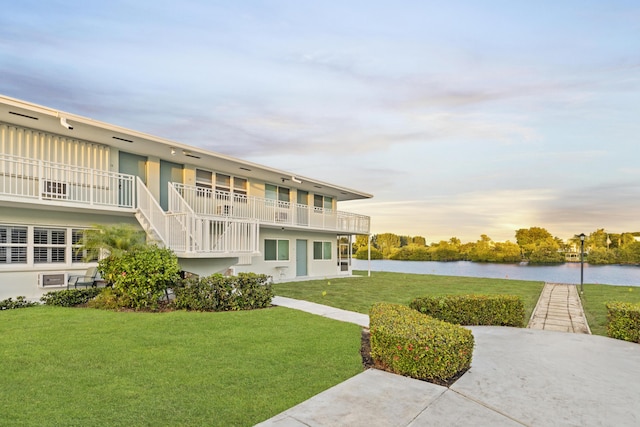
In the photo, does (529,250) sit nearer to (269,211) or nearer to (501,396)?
(269,211)

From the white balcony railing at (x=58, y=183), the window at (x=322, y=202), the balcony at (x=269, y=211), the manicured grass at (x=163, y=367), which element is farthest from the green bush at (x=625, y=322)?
the window at (x=322, y=202)

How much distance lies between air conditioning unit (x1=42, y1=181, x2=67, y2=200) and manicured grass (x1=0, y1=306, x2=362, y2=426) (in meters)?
3.59

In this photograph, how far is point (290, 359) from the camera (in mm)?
5320

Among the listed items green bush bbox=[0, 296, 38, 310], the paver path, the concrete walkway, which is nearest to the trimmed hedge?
the paver path

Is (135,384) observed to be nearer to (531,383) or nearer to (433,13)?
(531,383)

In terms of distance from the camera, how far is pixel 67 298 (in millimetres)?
9516

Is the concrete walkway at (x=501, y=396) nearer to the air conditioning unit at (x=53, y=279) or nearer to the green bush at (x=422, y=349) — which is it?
the green bush at (x=422, y=349)

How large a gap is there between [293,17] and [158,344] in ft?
30.0

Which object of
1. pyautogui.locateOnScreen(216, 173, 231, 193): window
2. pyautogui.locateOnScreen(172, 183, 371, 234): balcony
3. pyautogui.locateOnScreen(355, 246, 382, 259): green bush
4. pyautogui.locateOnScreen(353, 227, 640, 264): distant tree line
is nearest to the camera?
pyautogui.locateOnScreen(172, 183, 371, 234): balcony

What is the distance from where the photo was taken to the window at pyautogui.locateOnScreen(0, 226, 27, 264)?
10.1 meters

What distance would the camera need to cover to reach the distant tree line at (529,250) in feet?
114

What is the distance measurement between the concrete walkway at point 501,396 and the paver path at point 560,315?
2405mm

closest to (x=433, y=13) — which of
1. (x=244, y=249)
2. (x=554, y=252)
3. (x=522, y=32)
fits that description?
(x=522, y=32)

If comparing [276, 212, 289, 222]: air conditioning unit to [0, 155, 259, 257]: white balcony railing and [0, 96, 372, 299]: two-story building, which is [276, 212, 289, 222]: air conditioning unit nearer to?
[0, 96, 372, 299]: two-story building
